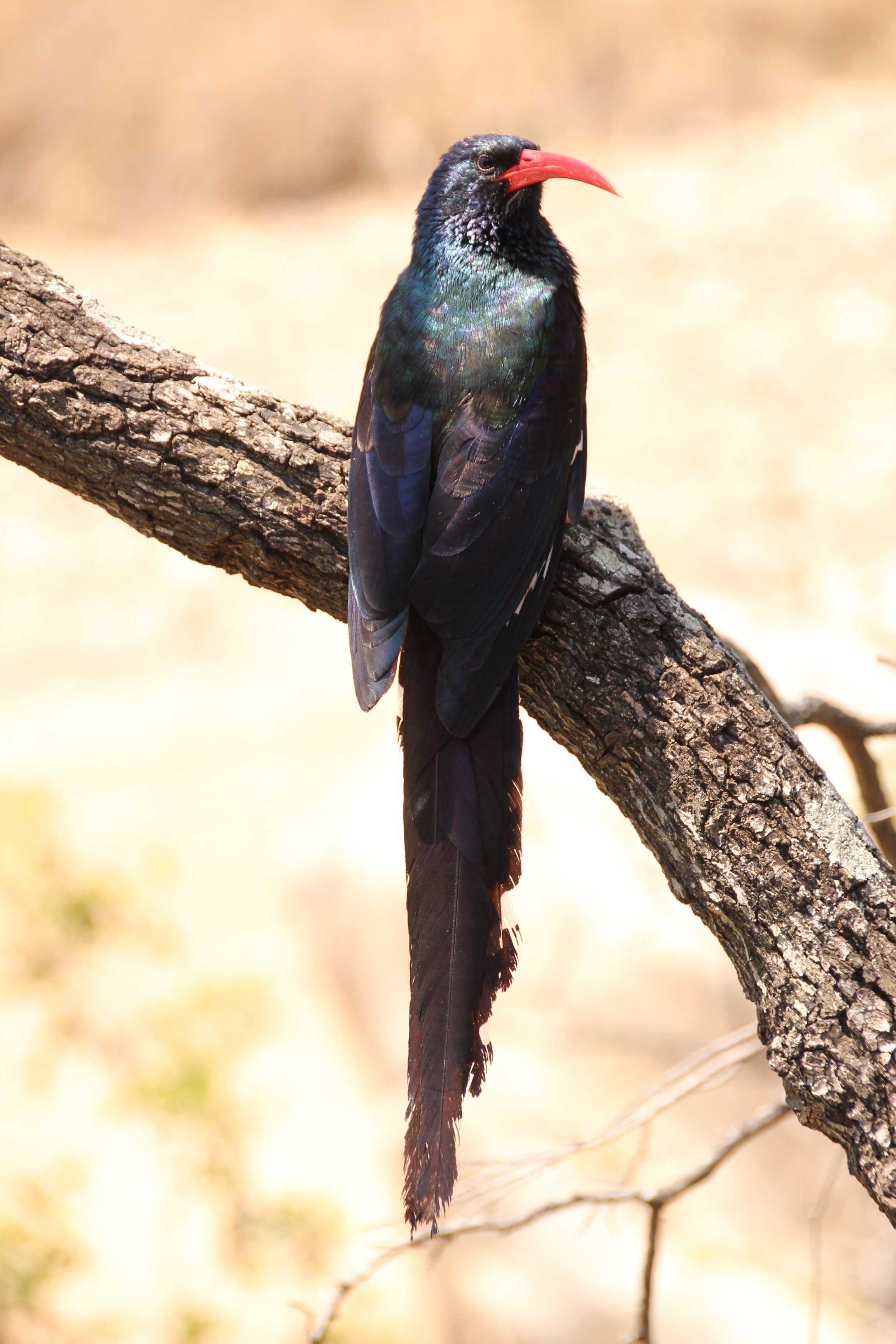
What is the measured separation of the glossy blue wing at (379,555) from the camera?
208 cm

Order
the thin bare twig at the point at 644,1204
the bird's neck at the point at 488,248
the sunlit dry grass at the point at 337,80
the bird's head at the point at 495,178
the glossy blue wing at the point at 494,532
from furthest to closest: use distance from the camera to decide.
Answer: the sunlit dry grass at the point at 337,80
the bird's head at the point at 495,178
the bird's neck at the point at 488,248
the thin bare twig at the point at 644,1204
the glossy blue wing at the point at 494,532

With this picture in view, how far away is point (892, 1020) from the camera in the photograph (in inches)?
66.3

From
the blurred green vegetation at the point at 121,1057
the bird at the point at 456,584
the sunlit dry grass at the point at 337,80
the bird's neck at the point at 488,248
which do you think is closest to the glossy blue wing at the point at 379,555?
the bird at the point at 456,584

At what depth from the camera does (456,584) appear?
83.2 inches

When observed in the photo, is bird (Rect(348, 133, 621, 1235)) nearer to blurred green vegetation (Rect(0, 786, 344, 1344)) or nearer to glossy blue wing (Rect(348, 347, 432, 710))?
glossy blue wing (Rect(348, 347, 432, 710))

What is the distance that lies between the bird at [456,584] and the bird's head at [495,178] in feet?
0.68

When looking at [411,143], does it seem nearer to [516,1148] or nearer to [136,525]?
[516,1148]

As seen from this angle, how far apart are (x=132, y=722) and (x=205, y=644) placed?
3.68ft

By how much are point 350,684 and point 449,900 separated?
249 inches

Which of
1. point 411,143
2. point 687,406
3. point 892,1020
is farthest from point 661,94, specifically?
point 892,1020

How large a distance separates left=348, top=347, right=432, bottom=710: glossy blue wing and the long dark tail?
81mm

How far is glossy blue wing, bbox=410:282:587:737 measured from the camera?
79.0 inches

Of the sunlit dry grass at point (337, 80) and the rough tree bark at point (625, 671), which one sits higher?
the sunlit dry grass at point (337, 80)

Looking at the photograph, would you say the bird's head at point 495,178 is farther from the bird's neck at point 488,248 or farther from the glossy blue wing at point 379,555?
the glossy blue wing at point 379,555
